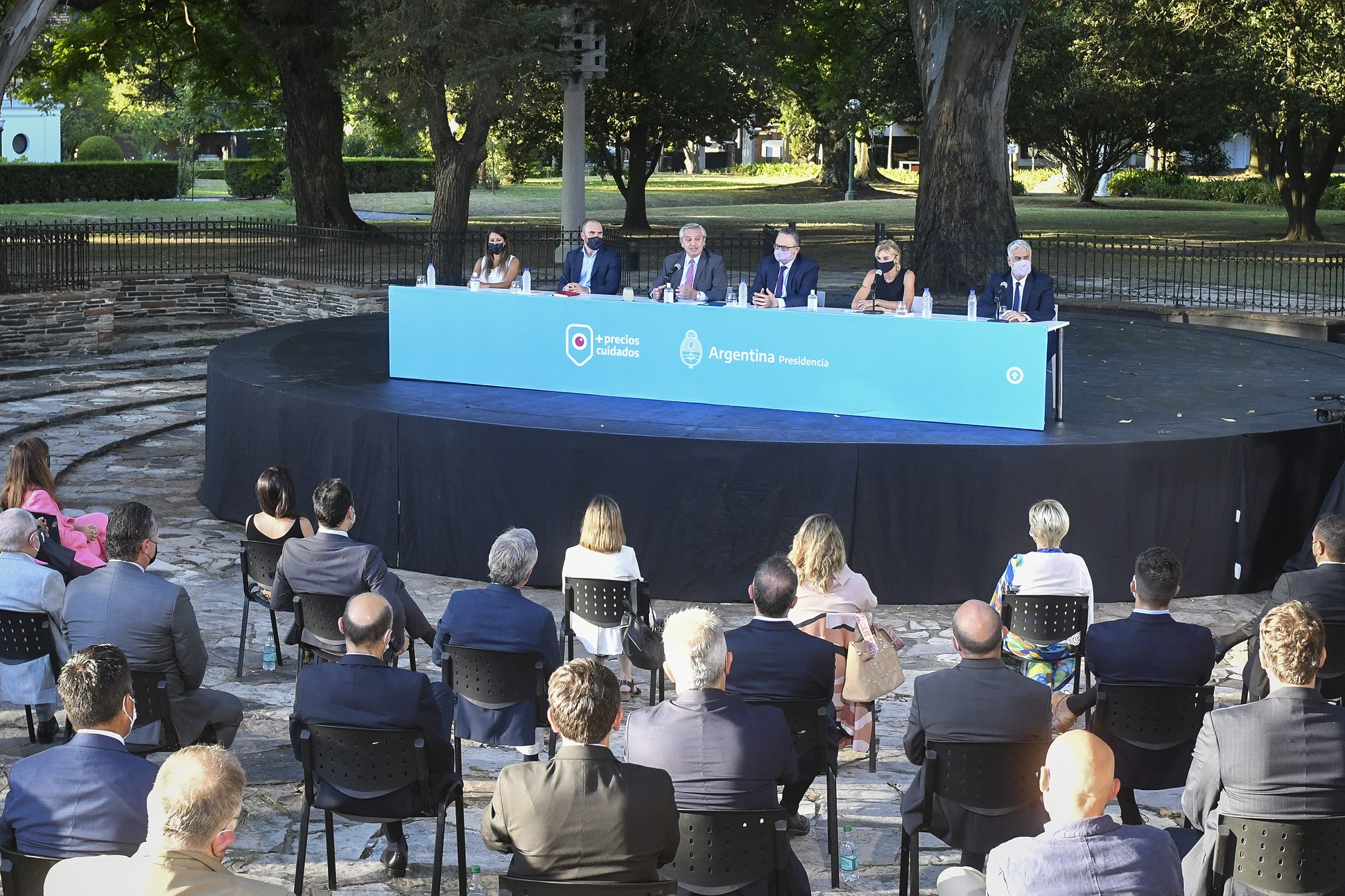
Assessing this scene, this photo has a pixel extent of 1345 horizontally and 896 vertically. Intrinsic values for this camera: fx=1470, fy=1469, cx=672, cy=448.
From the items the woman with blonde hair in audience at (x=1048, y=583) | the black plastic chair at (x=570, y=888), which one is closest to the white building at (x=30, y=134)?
the woman with blonde hair in audience at (x=1048, y=583)

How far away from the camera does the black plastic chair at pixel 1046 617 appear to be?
6777 mm

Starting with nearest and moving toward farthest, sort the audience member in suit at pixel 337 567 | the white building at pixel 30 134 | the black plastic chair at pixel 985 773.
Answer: the black plastic chair at pixel 985 773 → the audience member in suit at pixel 337 567 → the white building at pixel 30 134

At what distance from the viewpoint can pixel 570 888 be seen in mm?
4066

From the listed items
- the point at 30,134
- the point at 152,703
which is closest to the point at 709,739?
the point at 152,703

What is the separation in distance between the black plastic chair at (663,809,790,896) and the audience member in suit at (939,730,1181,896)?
2.65 ft

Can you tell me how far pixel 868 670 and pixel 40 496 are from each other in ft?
14.2

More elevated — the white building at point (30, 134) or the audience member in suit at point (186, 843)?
the white building at point (30, 134)

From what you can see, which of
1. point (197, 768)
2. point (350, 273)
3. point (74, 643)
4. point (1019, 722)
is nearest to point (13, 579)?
point (74, 643)

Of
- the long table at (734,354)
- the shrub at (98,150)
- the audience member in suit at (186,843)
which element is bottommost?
the audience member in suit at (186,843)

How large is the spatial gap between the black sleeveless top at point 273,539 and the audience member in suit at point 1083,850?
16.3ft

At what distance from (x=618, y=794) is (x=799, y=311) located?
665 cm

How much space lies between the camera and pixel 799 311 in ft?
34.2

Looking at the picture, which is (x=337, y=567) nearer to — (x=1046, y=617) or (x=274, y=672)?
(x=274, y=672)

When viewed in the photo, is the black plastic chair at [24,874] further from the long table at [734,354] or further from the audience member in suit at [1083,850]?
the long table at [734,354]
